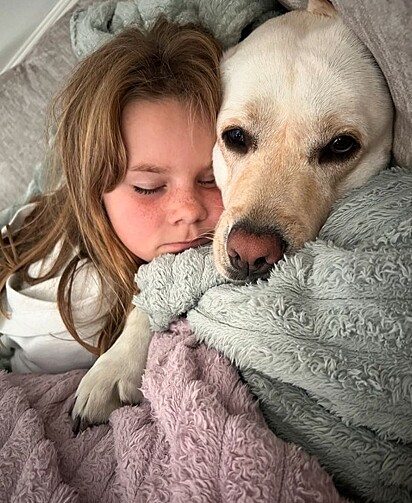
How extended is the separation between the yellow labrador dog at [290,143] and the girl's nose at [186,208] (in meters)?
0.08

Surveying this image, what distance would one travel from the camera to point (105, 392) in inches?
54.2

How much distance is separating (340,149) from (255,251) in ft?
1.15

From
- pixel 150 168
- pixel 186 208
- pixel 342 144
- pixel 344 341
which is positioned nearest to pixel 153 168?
pixel 150 168

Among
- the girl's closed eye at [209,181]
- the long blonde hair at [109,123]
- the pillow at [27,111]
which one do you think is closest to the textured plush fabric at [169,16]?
the long blonde hair at [109,123]

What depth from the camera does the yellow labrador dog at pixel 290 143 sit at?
4.17 feet

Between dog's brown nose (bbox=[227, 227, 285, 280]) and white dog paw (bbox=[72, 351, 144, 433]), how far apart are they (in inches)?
16.1

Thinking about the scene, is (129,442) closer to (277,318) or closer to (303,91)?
(277,318)

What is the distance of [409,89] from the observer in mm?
1212

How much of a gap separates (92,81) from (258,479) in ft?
3.90

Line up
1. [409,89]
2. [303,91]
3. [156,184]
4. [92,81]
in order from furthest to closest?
[92,81]
[156,184]
[303,91]
[409,89]

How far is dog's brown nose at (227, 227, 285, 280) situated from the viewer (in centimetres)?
121

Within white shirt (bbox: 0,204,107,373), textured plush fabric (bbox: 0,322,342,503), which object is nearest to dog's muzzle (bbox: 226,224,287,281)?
textured plush fabric (bbox: 0,322,342,503)

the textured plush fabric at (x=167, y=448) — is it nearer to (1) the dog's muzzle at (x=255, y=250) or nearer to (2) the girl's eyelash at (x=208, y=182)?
(1) the dog's muzzle at (x=255, y=250)

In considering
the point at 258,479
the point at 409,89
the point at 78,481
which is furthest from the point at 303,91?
the point at 78,481
